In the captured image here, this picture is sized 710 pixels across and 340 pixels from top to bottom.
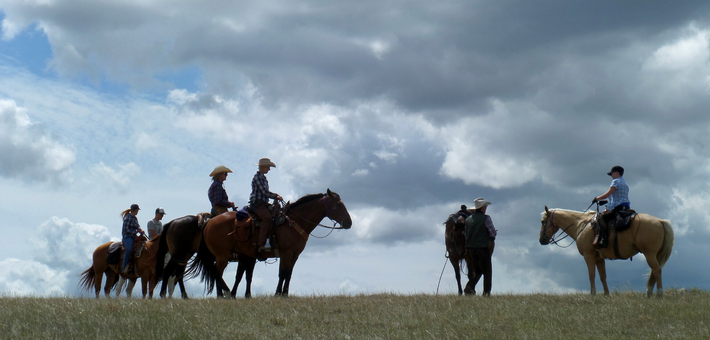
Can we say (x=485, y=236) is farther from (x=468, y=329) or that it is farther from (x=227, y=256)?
(x=227, y=256)

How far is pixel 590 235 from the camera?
14.9m

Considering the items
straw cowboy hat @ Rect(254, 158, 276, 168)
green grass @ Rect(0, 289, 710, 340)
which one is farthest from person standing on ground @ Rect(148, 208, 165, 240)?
green grass @ Rect(0, 289, 710, 340)

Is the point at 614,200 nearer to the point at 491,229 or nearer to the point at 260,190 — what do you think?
the point at 491,229

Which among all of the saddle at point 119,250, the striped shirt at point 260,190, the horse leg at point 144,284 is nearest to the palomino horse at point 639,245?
the striped shirt at point 260,190

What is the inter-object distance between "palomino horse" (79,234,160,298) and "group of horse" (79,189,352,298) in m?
0.72

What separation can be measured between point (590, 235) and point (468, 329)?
7160mm

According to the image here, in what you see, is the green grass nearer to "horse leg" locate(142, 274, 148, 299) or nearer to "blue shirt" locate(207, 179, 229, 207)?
"blue shirt" locate(207, 179, 229, 207)

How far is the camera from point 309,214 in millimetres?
13766

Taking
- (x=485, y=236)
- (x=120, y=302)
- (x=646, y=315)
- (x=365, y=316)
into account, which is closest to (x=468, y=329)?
(x=365, y=316)

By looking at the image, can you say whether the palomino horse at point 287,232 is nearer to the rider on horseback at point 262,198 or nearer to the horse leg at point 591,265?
the rider on horseback at point 262,198

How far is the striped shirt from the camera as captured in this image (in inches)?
533

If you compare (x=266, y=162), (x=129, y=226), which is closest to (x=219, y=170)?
(x=266, y=162)

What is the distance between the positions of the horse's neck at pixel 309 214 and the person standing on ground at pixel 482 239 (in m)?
3.73

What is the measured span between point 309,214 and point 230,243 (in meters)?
2.06
